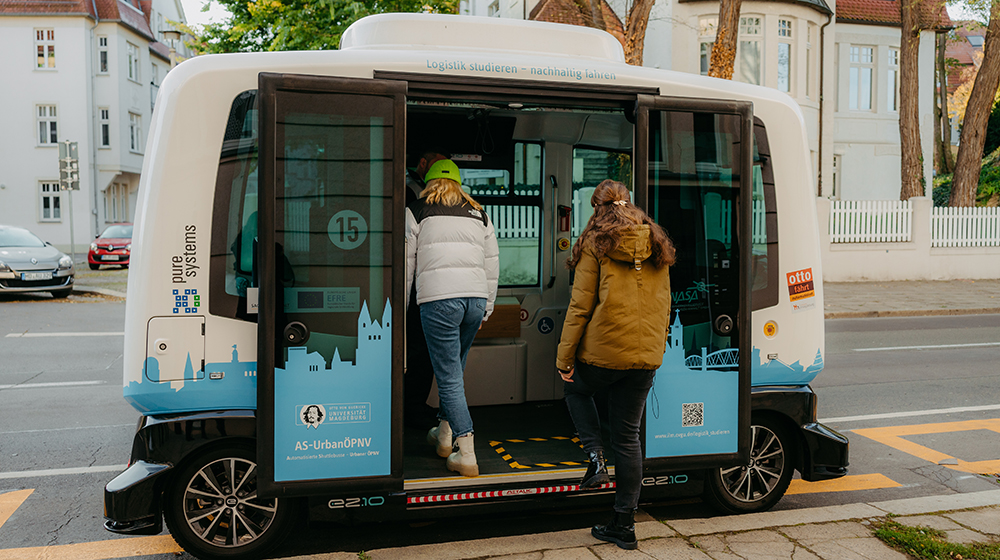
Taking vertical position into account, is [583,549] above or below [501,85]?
below

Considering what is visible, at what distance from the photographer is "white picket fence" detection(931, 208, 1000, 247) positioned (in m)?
20.6

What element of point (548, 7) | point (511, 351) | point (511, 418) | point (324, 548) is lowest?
point (324, 548)

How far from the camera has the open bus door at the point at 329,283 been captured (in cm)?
357

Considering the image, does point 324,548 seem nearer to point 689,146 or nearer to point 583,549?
point 583,549

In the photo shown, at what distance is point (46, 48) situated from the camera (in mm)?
34906

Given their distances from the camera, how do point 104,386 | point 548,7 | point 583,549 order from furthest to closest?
point 548,7
point 104,386
point 583,549

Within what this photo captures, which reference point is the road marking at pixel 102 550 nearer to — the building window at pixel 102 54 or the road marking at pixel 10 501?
the road marking at pixel 10 501

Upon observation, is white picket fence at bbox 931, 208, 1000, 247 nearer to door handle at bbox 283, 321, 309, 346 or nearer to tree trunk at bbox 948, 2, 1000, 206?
tree trunk at bbox 948, 2, 1000, 206

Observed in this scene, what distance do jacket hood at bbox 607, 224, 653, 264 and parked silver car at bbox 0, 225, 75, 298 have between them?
14.9m

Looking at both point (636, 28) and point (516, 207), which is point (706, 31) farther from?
point (516, 207)

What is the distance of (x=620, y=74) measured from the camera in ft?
13.8

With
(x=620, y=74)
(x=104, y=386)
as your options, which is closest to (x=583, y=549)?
(x=620, y=74)

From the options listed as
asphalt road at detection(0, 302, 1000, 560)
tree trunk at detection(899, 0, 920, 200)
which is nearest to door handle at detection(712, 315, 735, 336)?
asphalt road at detection(0, 302, 1000, 560)

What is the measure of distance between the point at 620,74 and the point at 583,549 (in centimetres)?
242
